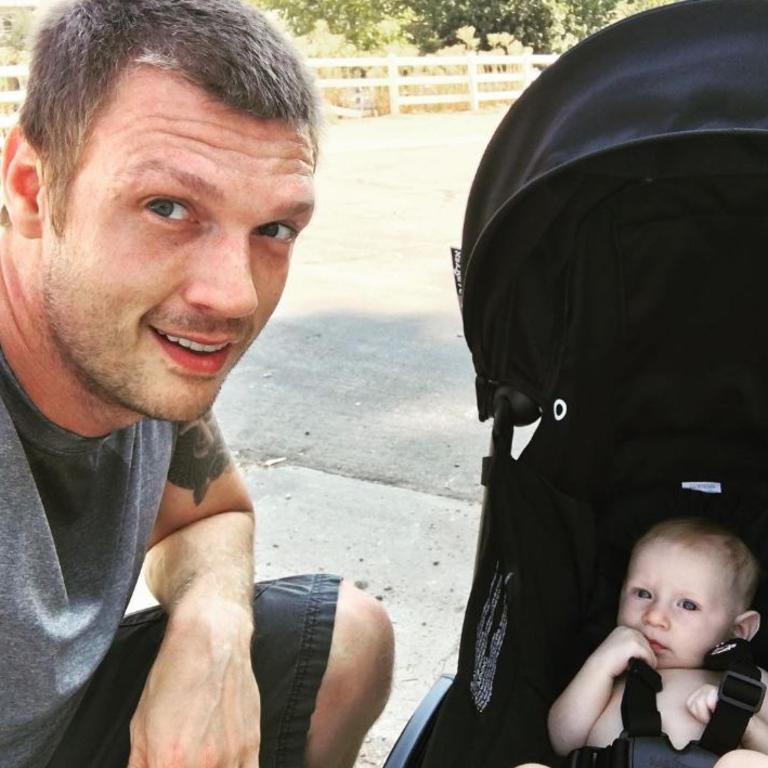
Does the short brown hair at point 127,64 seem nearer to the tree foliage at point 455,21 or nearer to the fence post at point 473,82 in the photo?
the fence post at point 473,82

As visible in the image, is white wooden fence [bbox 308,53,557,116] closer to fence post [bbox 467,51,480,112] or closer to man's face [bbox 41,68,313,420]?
fence post [bbox 467,51,480,112]

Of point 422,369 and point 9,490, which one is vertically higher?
point 9,490

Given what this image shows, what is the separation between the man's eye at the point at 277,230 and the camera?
149 centimetres

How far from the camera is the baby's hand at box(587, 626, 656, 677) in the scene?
1.89 metres

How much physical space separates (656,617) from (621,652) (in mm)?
121

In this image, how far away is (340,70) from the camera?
1639 centimetres

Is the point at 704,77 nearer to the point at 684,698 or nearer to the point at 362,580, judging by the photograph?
the point at 684,698

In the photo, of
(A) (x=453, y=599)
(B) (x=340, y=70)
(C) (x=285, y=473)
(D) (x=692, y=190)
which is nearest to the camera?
(D) (x=692, y=190)

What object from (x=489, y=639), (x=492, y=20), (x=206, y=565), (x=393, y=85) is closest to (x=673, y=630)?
(x=489, y=639)

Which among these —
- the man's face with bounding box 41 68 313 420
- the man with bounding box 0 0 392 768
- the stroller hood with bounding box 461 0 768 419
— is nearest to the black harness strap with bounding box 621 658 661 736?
the stroller hood with bounding box 461 0 768 419

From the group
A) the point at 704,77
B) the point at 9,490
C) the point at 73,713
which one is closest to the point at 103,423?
the point at 9,490

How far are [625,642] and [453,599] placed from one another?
1.01m

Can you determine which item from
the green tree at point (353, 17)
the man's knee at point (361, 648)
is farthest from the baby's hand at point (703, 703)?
the green tree at point (353, 17)

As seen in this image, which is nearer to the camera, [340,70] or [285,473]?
[285,473]
